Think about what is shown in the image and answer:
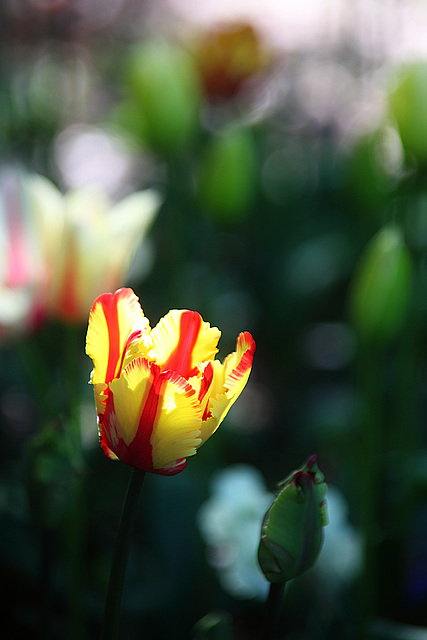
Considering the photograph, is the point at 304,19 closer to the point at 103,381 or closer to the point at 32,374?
the point at 32,374

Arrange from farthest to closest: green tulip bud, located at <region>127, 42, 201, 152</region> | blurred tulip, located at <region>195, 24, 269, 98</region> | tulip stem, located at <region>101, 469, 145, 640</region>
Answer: blurred tulip, located at <region>195, 24, 269, 98</region>
green tulip bud, located at <region>127, 42, 201, 152</region>
tulip stem, located at <region>101, 469, 145, 640</region>

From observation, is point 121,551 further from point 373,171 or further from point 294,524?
point 373,171

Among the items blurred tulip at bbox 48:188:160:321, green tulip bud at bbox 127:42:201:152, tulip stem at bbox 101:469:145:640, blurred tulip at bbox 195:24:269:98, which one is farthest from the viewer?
blurred tulip at bbox 195:24:269:98

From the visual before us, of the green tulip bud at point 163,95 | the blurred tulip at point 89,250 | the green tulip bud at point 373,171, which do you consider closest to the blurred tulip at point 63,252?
the blurred tulip at point 89,250

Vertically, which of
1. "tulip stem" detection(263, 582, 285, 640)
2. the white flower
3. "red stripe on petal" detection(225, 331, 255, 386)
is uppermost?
"red stripe on petal" detection(225, 331, 255, 386)

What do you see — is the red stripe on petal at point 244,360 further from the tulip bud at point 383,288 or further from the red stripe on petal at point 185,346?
the tulip bud at point 383,288

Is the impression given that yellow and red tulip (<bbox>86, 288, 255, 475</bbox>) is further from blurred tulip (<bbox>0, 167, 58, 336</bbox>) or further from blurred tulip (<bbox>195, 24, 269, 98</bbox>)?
blurred tulip (<bbox>195, 24, 269, 98</bbox>)

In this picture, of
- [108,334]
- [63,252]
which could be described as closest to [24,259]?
[63,252]

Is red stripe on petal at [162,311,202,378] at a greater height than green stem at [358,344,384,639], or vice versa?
red stripe on petal at [162,311,202,378]

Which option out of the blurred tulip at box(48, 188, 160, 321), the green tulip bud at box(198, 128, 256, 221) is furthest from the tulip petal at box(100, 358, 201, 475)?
the green tulip bud at box(198, 128, 256, 221)

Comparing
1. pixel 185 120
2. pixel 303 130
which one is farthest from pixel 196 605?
pixel 303 130
